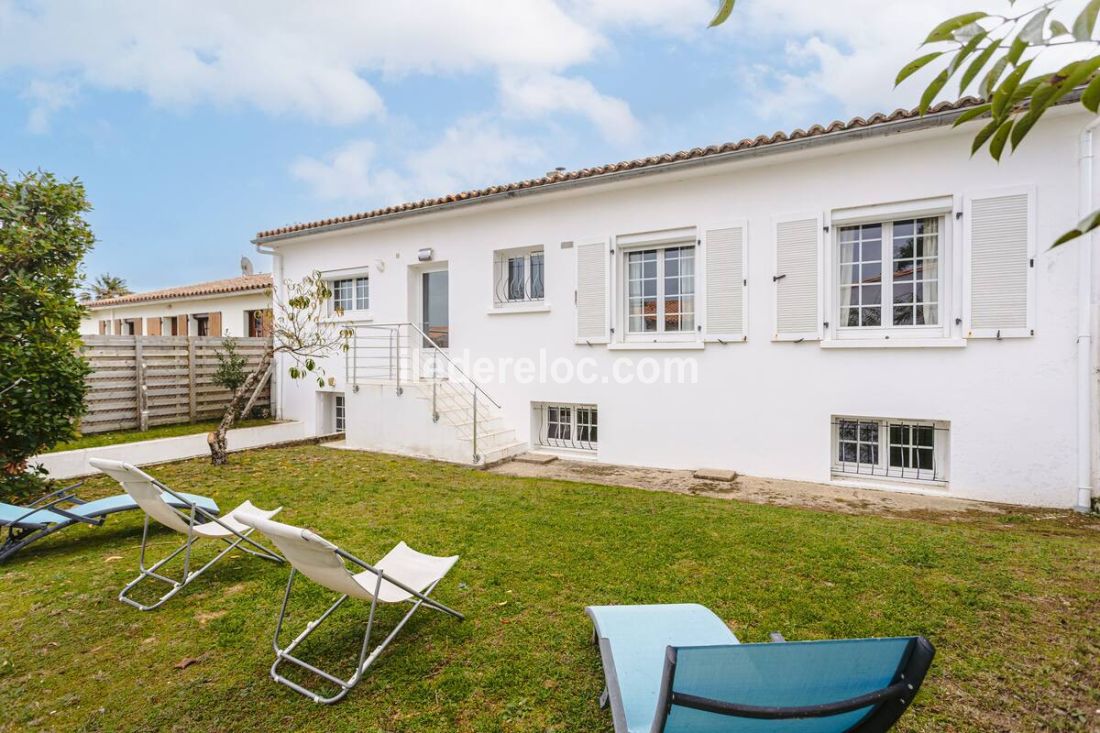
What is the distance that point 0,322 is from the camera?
6.46 m

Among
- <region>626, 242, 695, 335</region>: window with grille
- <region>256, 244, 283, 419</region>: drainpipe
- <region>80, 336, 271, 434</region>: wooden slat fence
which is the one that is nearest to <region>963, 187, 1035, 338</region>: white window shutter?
<region>626, 242, 695, 335</region>: window with grille

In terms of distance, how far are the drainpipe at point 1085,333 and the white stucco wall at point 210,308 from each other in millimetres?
17030

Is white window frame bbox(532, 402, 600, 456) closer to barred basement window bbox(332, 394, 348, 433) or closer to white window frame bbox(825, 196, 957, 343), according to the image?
white window frame bbox(825, 196, 957, 343)

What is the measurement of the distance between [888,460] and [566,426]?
5.14m

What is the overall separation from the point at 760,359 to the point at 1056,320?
3382 mm

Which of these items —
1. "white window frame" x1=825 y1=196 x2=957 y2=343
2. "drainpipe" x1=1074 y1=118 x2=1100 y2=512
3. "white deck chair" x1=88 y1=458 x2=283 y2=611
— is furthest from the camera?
"white window frame" x1=825 y1=196 x2=957 y2=343

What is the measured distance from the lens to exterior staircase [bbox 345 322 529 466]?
9.72m

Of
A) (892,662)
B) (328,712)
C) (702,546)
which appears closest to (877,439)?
(702,546)

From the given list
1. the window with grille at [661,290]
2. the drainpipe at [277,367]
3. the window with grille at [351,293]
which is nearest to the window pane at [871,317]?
the window with grille at [661,290]

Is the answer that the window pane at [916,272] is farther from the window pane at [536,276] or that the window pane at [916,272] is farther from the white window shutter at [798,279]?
the window pane at [536,276]

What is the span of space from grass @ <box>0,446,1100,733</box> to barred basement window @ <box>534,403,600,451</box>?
326 centimetres

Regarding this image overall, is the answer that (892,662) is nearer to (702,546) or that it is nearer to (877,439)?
(702,546)

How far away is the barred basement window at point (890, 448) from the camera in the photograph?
7.52 m

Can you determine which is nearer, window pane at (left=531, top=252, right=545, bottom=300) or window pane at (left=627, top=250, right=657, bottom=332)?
window pane at (left=627, top=250, right=657, bottom=332)
